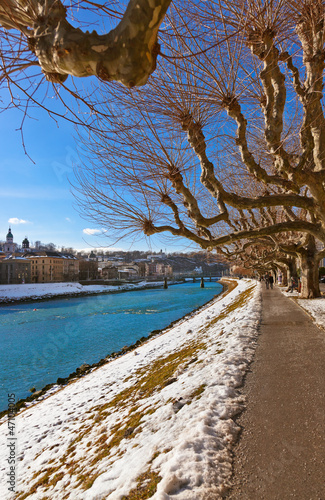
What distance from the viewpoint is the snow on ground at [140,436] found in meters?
2.46

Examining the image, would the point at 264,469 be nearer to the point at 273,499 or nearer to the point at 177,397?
the point at 273,499

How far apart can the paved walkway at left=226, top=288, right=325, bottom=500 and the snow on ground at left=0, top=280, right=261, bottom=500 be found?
183mm

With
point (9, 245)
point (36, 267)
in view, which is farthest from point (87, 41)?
point (9, 245)

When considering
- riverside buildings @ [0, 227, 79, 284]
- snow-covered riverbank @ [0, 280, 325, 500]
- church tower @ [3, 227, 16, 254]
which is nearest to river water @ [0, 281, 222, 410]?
snow-covered riverbank @ [0, 280, 325, 500]

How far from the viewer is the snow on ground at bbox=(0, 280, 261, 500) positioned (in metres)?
2.46

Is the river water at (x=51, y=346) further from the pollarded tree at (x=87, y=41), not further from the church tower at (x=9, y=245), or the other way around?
the church tower at (x=9, y=245)

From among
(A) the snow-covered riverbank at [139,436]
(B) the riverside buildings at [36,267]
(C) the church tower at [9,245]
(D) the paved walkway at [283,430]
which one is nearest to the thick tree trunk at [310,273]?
(A) the snow-covered riverbank at [139,436]

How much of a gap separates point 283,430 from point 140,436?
1825 mm

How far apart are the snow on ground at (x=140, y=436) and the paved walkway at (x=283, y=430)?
0.18 metres

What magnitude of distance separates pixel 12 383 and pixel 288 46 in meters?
14.7

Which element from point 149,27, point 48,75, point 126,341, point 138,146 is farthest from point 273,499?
point 126,341

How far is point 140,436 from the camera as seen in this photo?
3566 millimetres

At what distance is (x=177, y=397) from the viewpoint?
434 centimetres

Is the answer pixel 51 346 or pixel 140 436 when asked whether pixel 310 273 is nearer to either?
pixel 140 436
